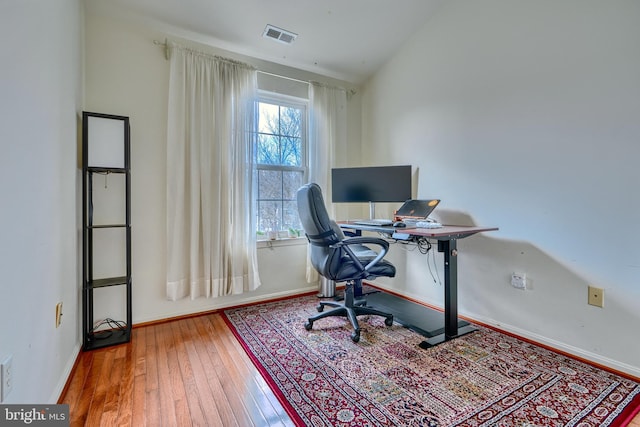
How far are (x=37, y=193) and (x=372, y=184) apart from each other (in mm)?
2465

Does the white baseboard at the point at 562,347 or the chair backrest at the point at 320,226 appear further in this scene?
the chair backrest at the point at 320,226

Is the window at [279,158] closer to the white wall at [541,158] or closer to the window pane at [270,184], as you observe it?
the window pane at [270,184]

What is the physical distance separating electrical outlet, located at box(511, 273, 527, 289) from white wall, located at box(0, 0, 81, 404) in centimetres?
279

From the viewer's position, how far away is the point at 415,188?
9.72ft

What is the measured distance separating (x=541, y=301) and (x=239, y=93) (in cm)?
301

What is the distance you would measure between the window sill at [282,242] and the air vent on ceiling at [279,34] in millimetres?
1950

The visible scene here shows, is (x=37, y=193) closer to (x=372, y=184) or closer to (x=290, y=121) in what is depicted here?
(x=290, y=121)

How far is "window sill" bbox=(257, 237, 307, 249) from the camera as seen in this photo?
2932 mm

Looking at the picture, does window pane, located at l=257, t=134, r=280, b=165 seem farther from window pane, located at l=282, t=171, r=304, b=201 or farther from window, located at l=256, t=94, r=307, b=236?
window pane, located at l=282, t=171, r=304, b=201

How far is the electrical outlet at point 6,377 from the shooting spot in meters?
0.89

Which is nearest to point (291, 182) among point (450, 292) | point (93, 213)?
point (93, 213)

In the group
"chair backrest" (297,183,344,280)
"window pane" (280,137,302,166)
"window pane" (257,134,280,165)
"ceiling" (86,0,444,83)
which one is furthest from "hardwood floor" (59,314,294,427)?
"ceiling" (86,0,444,83)

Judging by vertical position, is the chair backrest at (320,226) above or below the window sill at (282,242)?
above

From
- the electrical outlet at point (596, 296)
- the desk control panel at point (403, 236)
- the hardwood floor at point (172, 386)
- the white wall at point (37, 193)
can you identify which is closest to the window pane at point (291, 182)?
the desk control panel at point (403, 236)
